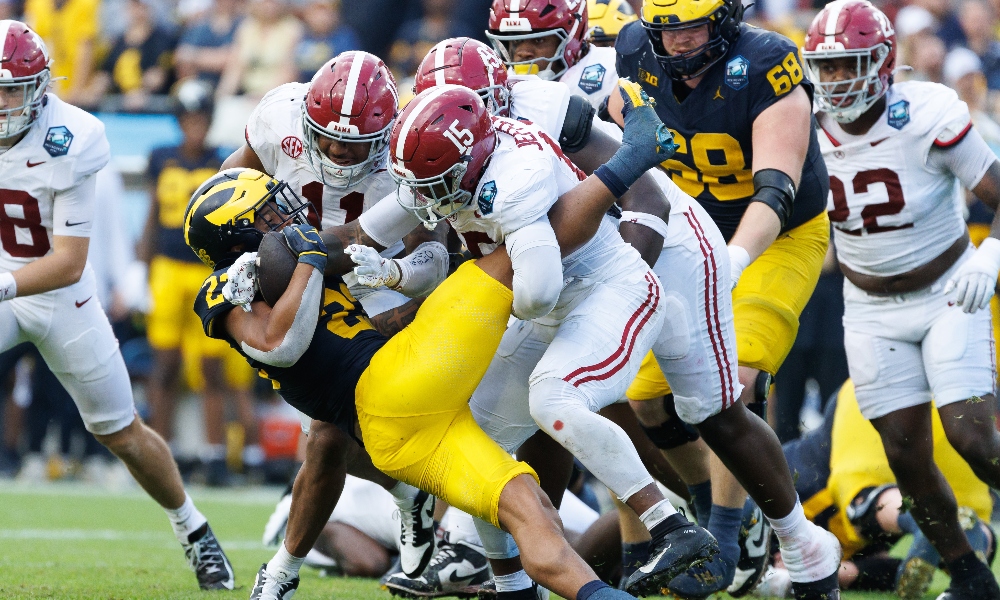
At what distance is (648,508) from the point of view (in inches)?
143

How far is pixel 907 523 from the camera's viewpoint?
5.29 m

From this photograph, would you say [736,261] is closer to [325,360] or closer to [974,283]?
[974,283]

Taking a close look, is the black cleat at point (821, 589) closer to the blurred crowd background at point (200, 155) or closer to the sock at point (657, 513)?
the sock at point (657, 513)

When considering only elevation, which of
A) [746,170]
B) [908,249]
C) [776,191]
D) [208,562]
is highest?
[776,191]

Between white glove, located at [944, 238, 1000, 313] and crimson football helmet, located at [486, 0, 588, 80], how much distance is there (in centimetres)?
182

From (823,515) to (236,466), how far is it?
211 inches

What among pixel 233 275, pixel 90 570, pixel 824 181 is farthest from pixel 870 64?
pixel 90 570

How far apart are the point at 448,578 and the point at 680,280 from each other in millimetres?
1516

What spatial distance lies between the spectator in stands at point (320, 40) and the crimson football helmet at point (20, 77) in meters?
5.35

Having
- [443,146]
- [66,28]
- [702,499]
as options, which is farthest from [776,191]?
[66,28]

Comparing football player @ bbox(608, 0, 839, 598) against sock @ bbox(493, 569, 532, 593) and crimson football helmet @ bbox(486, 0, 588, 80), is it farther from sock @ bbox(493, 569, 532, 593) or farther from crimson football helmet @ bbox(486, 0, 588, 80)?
sock @ bbox(493, 569, 532, 593)

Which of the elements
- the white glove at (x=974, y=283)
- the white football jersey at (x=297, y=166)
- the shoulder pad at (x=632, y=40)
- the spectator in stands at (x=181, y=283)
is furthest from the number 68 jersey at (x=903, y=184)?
the spectator in stands at (x=181, y=283)

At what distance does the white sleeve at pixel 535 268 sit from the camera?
3.54 meters

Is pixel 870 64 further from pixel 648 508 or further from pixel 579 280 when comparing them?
pixel 648 508
